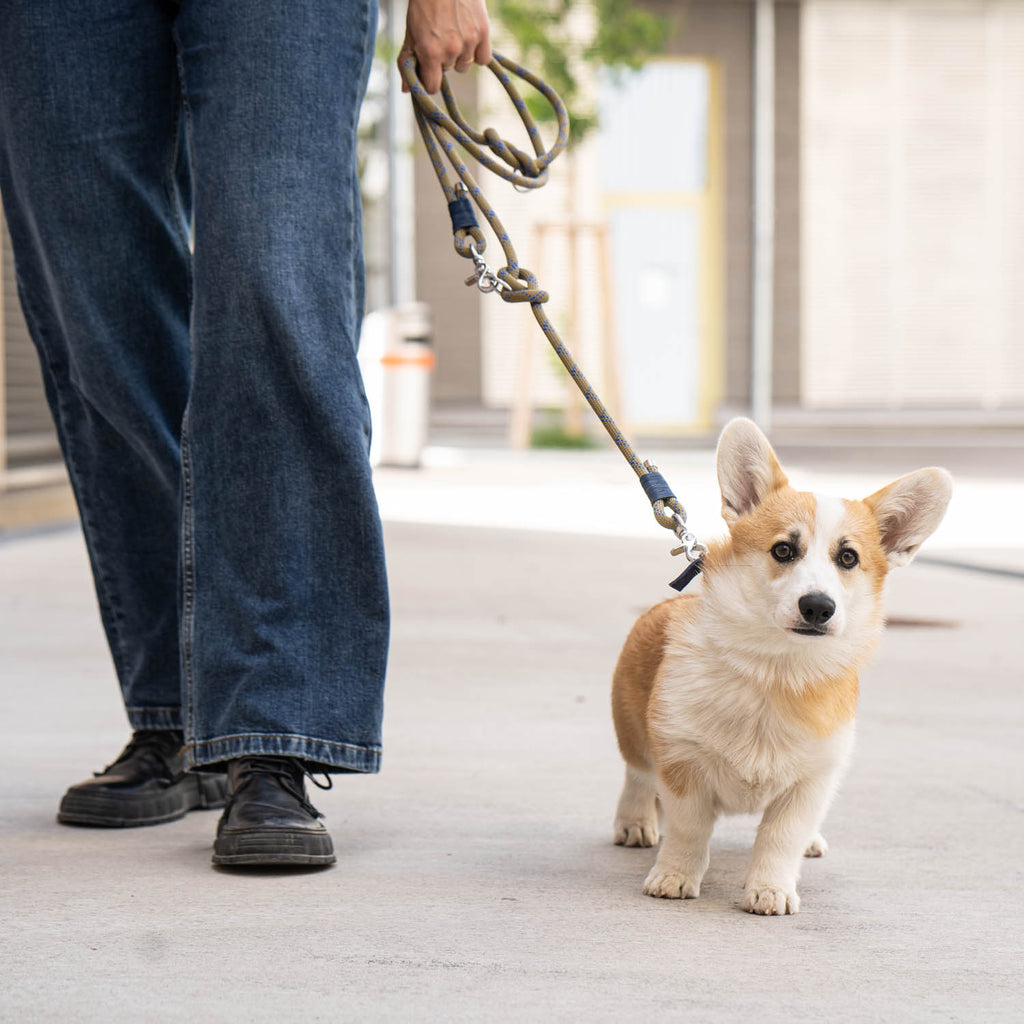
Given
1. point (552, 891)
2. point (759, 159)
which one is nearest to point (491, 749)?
point (552, 891)

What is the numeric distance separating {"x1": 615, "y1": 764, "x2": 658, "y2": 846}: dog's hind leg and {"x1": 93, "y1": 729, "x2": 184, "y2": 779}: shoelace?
2.24 ft

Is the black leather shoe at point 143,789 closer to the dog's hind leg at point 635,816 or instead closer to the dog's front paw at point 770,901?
the dog's hind leg at point 635,816

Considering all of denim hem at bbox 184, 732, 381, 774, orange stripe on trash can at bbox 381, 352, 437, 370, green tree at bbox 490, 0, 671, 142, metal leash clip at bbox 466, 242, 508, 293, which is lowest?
denim hem at bbox 184, 732, 381, 774

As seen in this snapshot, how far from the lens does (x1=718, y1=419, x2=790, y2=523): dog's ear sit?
2.11 metres

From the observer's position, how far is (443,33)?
2297mm

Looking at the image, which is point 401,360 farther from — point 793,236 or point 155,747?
point 155,747

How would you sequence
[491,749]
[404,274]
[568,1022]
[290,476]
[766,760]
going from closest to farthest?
[568,1022], [766,760], [290,476], [491,749], [404,274]

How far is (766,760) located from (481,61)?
→ 114 centimetres

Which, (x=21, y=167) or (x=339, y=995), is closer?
(x=339, y=995)

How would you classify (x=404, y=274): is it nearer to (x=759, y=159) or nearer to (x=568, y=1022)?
(x=759, y=159)

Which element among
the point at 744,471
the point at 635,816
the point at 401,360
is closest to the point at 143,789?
the point at 635,816

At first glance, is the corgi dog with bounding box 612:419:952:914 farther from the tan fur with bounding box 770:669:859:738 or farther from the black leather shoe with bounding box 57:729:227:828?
the black leather shoe with bounding box 57:729:227:828

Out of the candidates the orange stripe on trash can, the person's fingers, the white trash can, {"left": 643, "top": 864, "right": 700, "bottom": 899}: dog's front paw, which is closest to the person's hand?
the person's fingers

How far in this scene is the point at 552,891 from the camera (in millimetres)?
2000
